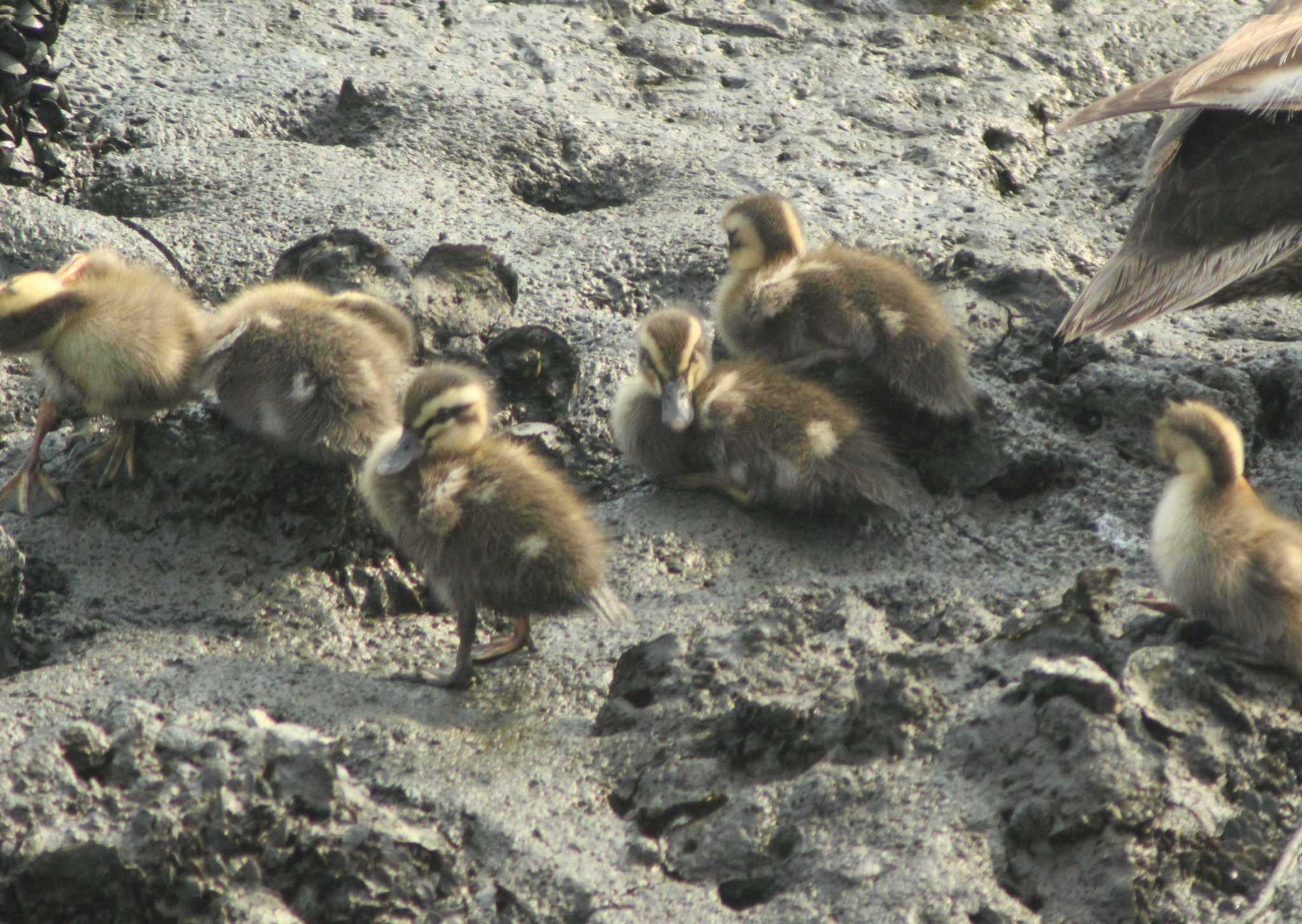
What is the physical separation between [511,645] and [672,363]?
0.91m

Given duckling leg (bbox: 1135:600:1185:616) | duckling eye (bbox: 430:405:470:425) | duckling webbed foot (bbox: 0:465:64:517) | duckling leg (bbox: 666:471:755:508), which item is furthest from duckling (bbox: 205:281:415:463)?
duckling leg (bbox: 1135:600:1185:616)

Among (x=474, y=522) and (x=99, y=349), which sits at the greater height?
(x=474, y=522)

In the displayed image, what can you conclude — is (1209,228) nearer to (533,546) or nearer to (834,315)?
(834,315)

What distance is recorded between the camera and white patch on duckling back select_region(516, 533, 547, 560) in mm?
3432

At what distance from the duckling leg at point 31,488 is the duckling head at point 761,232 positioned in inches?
80.5

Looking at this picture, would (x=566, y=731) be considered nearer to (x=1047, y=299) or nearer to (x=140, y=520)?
→ (x=140, y=520)

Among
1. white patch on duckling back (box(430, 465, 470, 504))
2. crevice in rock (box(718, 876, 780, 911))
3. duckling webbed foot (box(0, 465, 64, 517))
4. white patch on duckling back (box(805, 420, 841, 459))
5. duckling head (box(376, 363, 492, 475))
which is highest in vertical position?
white patch on duckling back (box(805, 420, 841, 459))

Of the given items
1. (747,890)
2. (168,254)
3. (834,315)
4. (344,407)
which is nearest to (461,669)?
(344,407)

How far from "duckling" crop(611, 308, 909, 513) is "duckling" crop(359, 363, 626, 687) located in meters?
0.56

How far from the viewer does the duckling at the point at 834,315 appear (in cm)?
427

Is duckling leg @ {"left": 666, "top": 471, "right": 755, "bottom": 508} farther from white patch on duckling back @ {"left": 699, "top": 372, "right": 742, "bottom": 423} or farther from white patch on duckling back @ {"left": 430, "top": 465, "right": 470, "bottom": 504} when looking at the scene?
white patch on duckling back @ {"left": 430, "top": 465, "right": 470, "bottom": 504}

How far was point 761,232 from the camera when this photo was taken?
464 centimetres

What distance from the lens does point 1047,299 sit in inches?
187

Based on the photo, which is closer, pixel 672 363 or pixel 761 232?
pixel 672 363
